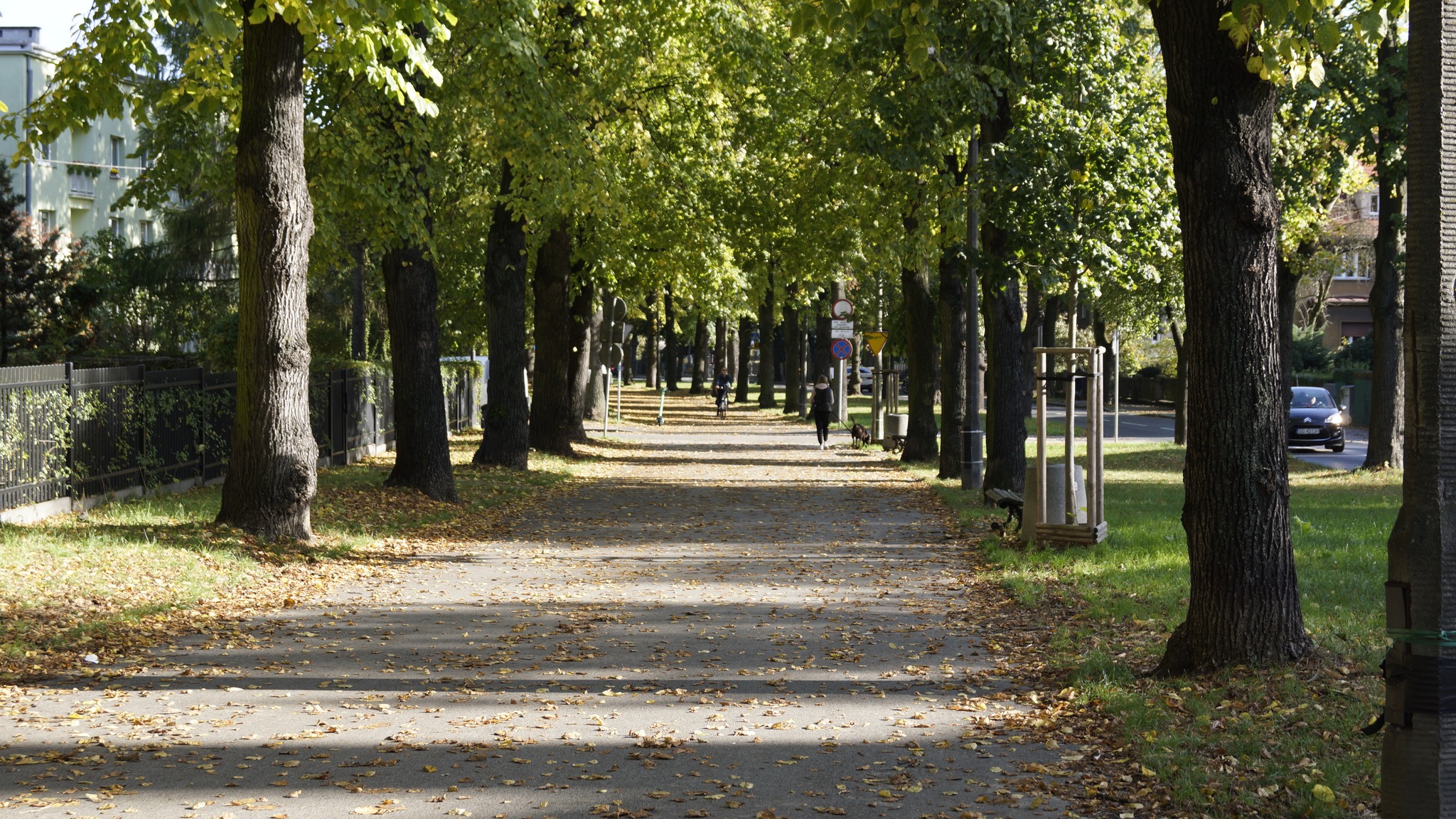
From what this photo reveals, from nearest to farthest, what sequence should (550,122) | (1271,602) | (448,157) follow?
(1271,602), (550,122), (448,157)

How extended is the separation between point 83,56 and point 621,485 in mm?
Result: 11363

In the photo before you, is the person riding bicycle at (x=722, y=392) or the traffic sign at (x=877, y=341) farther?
the person riding bicycle at (x=722, y=392)

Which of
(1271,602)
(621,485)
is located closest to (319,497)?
(621,485)

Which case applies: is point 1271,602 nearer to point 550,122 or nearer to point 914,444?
point 550,122

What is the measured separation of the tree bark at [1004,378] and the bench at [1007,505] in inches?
103

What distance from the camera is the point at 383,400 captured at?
98.3ft

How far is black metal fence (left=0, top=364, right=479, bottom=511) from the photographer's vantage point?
567 inches

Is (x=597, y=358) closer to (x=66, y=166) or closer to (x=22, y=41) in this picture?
(x=66, y=166)

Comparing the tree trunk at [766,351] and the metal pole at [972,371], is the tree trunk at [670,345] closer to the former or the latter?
the tree trunk at [766,351]

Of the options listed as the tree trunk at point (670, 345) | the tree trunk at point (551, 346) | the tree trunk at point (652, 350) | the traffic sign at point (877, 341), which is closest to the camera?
the tree trunk at point (551, 346)

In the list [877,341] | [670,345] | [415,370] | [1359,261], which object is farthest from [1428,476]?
[670,345]

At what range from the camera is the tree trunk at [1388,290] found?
22000 millimetres

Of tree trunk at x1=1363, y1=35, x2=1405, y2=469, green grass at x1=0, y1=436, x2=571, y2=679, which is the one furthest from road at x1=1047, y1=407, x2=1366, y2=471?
green grass at x1=0, y1=436, x2=571, y2=679

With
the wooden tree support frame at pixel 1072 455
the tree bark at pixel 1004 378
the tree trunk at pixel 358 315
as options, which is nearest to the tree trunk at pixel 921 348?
the tree bark at pixel 1004 378
